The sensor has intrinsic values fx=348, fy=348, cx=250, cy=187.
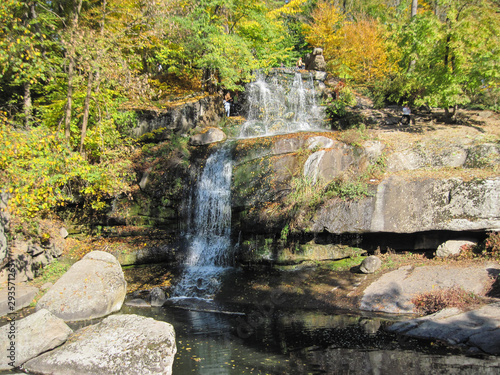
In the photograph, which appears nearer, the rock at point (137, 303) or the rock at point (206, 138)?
the rock at point (137, 303)

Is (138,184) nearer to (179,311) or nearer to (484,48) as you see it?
(179,311)

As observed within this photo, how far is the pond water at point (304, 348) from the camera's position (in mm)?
6207

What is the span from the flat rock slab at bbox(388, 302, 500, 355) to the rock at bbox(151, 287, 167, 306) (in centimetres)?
645

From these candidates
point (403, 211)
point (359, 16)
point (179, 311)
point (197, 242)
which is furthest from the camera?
point (359, 16)

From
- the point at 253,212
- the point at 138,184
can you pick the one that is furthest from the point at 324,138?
the point at 138,184

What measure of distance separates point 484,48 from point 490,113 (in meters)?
4.44

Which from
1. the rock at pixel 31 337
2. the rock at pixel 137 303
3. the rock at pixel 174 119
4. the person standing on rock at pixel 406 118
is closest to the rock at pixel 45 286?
the rock at pixel 137 303

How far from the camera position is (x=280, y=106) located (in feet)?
64.4

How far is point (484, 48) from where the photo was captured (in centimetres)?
1300

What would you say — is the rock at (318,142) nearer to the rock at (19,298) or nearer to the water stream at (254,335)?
the water stream at (254,335)

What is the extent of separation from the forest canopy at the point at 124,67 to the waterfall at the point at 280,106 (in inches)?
44.3

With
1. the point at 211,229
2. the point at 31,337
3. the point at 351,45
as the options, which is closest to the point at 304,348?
the point at 31,337

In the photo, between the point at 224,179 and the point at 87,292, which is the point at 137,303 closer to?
the point at 87,292

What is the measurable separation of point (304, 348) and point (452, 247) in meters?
6.35
